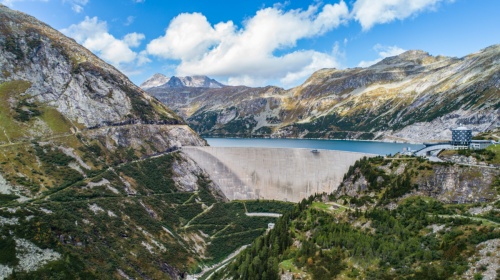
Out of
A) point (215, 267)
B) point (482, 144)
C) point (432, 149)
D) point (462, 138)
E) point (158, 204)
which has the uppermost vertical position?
point (462, 138)

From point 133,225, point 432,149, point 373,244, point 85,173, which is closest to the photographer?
point 373,244

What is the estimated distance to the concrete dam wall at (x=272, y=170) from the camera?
93562mm

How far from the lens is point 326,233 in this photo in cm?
4769

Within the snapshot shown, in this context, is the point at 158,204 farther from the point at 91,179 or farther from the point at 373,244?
the point at 373,244

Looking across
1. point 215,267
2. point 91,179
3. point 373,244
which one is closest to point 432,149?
point 373,244

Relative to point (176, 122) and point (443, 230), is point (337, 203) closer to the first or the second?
point (443, 230)

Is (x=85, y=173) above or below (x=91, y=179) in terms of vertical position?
above

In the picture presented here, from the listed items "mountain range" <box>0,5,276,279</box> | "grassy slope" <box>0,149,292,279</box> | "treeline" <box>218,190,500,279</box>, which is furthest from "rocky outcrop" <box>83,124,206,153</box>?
"treeline" <box>218,190,500,279</box>

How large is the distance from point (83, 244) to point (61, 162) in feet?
139

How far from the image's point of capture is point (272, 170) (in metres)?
105

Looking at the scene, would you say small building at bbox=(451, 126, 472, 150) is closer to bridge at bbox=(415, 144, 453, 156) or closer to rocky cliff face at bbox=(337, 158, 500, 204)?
bridge at bbox=(415, 144, 453, 156)

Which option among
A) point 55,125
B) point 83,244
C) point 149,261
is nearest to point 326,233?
point 149,261

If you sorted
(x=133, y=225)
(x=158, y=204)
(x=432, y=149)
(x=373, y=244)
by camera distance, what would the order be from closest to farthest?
(x=373, y=244)
(x=133, y=225)
(x=432, y=149)
(x=158, y=204)

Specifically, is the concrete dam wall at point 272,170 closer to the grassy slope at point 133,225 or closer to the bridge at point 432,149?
the grassy slope at point 133,225
